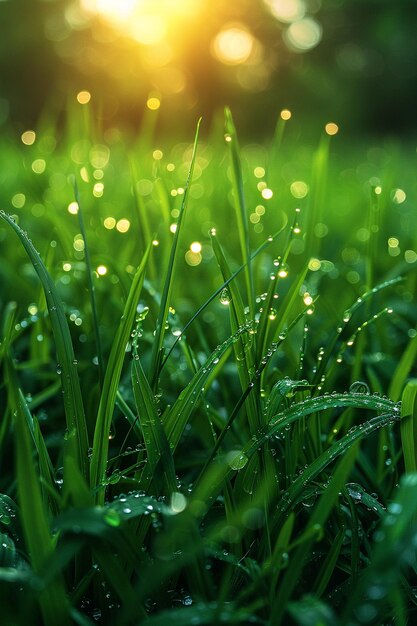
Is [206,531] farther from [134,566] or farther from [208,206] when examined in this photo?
[208,206]

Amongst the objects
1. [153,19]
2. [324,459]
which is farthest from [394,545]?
[153,19]

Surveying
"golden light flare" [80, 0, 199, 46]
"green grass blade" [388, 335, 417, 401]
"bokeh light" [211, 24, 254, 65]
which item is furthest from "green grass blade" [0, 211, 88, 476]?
"bokeh light" [211, 24, 254, 65]

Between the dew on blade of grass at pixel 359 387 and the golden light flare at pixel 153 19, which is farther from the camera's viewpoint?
the golden light flare at pixel 153 19

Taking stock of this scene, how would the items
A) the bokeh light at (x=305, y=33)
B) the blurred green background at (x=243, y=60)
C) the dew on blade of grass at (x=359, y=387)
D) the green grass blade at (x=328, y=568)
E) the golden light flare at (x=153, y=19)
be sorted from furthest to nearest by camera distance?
1. the bokeh light at (x=305, y=33)
2. the blurred green background at (x=243, y=60)
3. the golden light flare at (x=153, y=19)
4. the dew on blade of grass at (x=359, y=387)
5. the green grass blade at (x=328, y=568)

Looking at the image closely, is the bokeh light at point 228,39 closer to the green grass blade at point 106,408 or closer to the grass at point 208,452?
the grass at point 208,452

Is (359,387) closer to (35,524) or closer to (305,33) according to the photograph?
(35,524)

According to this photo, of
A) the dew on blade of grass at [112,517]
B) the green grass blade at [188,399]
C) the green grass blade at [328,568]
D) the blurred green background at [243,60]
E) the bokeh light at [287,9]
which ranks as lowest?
the green grass blade at [328,568]

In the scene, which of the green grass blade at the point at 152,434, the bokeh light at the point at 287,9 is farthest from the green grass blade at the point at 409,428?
the bokeh light at the point at 287,9

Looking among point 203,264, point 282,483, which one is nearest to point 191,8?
point 203,264
